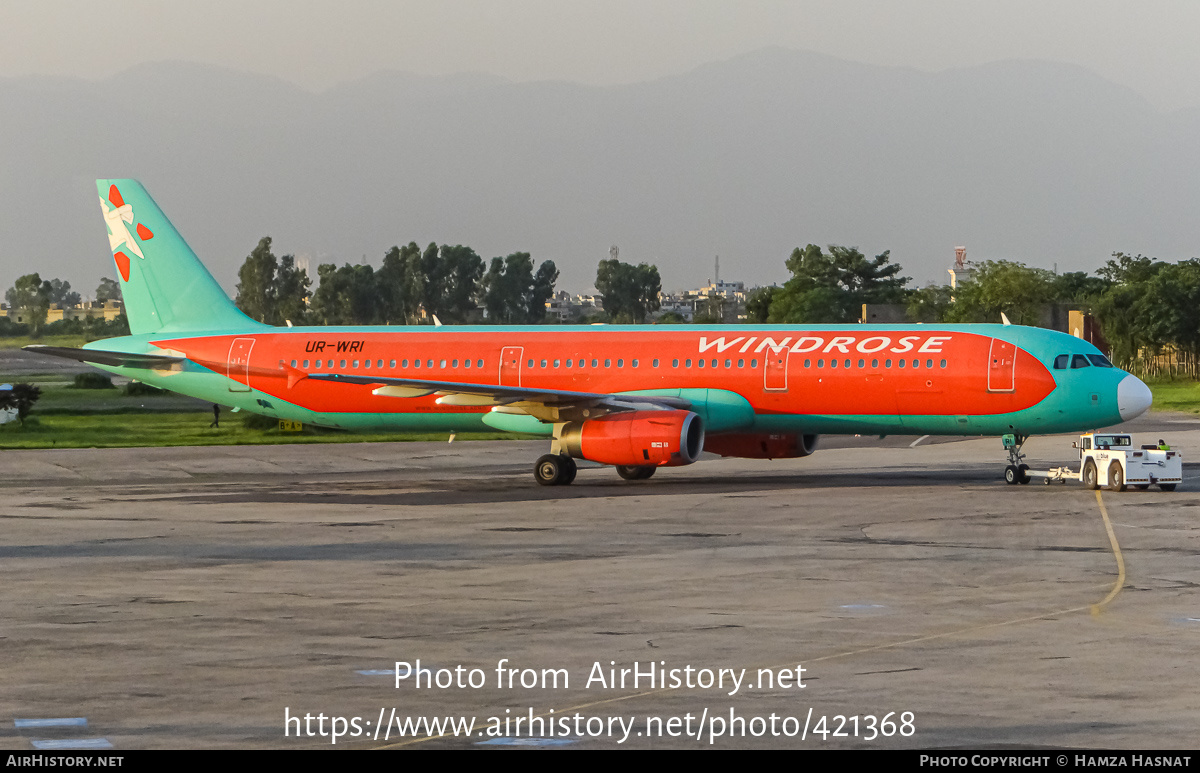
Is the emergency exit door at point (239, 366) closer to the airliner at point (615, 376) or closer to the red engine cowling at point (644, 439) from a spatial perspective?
the airliner at point (615, 376)

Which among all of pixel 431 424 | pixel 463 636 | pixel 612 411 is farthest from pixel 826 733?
pixel 431 424

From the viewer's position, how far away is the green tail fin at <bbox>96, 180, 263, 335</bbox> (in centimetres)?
4378

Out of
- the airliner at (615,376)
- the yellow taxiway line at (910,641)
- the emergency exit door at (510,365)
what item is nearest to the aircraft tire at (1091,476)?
the airliner at (615,376)

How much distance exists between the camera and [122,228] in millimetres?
44438

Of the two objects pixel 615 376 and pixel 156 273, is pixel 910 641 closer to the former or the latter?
pixel 615 376

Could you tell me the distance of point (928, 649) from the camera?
50.7 feet

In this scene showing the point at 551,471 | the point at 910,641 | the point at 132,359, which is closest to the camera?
the point at 910,641

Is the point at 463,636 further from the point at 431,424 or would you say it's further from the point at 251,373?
the point at 251,373

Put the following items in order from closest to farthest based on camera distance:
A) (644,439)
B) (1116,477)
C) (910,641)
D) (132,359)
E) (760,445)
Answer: (910,641) < (1116,477) < (644,439) < (760,445) < (132,359)

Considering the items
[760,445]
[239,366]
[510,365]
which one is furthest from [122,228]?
[760,445]

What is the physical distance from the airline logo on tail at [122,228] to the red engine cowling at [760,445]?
18.4 metres

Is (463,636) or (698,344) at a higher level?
(698,344)

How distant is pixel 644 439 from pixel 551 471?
3.36m

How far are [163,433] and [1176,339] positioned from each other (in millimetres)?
74536
